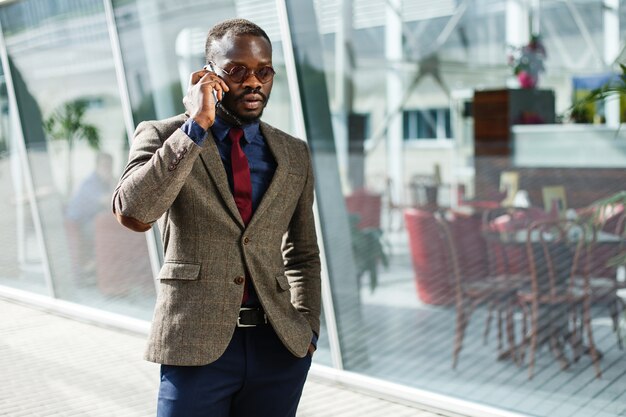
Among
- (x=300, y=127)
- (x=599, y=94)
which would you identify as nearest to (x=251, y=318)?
(x=599, y=94)

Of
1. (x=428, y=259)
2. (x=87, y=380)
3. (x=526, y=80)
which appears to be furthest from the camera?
(x=87, y=380)

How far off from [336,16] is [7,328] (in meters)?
3.45

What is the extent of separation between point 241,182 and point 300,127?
2.68m

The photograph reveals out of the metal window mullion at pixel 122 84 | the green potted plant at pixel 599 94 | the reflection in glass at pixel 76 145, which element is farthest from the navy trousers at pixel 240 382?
the reflection in glass at pixel 76 145

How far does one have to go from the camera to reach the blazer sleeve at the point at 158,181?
1784mm

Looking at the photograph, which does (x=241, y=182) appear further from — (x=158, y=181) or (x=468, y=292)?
(x=468, y=292)

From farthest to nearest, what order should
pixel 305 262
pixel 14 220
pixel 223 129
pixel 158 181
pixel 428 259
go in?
pixel 14 220, pixel 428 259, pixel 305 262, pixel 223 129, pixel 158 181

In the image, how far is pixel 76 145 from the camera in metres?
6.52

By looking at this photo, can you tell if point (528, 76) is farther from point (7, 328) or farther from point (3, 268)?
point (3, 268)

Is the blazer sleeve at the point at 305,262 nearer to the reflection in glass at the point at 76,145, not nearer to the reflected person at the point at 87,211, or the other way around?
the reflection in glass at the point at 76,145

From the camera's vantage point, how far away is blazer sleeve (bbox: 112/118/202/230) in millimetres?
1784

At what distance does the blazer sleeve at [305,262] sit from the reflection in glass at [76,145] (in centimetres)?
406

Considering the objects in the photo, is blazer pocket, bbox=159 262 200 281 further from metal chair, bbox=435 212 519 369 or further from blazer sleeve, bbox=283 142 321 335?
metal chair, bbox=435 212 519 369

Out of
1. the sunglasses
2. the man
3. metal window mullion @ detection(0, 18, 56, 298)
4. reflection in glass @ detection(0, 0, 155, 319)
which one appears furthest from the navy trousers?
metal window mullion @ detection(0, 18, 56, 298)
